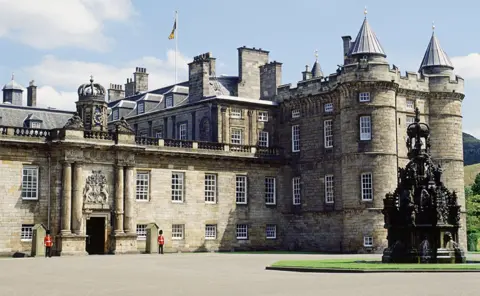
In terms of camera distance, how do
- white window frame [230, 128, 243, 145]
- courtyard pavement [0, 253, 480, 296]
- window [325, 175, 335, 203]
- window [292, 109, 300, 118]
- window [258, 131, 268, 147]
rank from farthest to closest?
window [258, 131, 268, 147]
white window frame [230, 128, 243, 145]
window [292, 109, 300, 118]
window [325, 175, 335, 203]
courtyard pavement [0, 253, 480, 296]

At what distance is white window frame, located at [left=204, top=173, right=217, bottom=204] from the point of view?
47.9 meters

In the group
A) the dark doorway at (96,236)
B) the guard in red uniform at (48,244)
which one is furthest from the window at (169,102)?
the guard in red uniform at (48,244)

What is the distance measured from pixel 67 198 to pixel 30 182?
88.5 inches

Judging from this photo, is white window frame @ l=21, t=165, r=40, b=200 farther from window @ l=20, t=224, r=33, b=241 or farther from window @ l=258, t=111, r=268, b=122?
window @ l=258, t=111, r=268, b=122

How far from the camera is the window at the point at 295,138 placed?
50.8 meters

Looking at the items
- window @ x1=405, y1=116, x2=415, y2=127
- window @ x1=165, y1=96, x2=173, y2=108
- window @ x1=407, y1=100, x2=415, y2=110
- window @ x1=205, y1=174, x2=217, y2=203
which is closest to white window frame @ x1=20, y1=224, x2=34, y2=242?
window @ x1=205, y1=174, x2=217, y2=203

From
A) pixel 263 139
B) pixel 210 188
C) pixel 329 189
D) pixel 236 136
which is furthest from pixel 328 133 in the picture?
pixel 210 188

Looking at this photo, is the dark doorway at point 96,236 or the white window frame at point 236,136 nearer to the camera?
the dark doorway at point 96,236

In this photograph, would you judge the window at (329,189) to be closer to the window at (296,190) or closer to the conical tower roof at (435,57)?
the window at (296,190)

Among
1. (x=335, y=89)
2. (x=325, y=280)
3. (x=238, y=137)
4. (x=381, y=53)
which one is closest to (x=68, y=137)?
(x=238, y=137)

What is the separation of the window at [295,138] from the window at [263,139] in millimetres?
2355

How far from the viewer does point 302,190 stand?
49906 millimetres

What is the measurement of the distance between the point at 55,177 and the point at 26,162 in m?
1.82

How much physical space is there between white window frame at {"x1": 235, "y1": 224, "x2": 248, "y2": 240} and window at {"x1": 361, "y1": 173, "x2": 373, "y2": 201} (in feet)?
28.8
